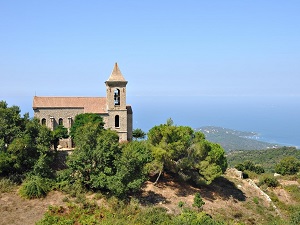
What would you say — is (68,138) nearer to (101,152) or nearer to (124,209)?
(101,152)

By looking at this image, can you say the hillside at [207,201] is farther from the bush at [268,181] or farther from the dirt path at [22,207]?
the bush at [268,181]

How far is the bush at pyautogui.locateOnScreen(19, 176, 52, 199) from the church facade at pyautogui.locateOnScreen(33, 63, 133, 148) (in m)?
11.6

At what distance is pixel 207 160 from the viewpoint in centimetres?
3061

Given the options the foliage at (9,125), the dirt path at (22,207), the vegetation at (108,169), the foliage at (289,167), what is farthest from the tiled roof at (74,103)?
the foliage at (289,167)

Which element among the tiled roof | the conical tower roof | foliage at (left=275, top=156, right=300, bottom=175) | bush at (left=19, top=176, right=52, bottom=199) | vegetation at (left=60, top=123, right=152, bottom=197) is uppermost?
the conical tower roof

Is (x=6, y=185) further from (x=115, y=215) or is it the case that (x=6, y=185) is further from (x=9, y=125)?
(x=115, y=215)

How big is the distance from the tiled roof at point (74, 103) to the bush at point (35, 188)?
13.4 meters

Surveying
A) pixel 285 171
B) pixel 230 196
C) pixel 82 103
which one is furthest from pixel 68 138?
pixel 285 171

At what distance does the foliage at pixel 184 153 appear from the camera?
95.8 ft

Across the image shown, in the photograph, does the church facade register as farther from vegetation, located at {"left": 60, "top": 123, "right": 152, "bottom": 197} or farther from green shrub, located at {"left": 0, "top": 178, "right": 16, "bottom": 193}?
green shrub, located at {"left": 0, "top": 178, "right": 16, "bottom": 193}

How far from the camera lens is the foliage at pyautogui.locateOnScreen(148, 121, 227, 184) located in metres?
29.2

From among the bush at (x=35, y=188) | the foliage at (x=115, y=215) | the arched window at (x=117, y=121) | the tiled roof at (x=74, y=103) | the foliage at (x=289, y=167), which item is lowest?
the foliage at (x=289, y=167)

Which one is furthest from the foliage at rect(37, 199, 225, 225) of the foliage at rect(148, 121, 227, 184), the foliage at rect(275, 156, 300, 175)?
the foliage at rect(275, 156, 300, 175)

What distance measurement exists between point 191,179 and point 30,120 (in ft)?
54.5
